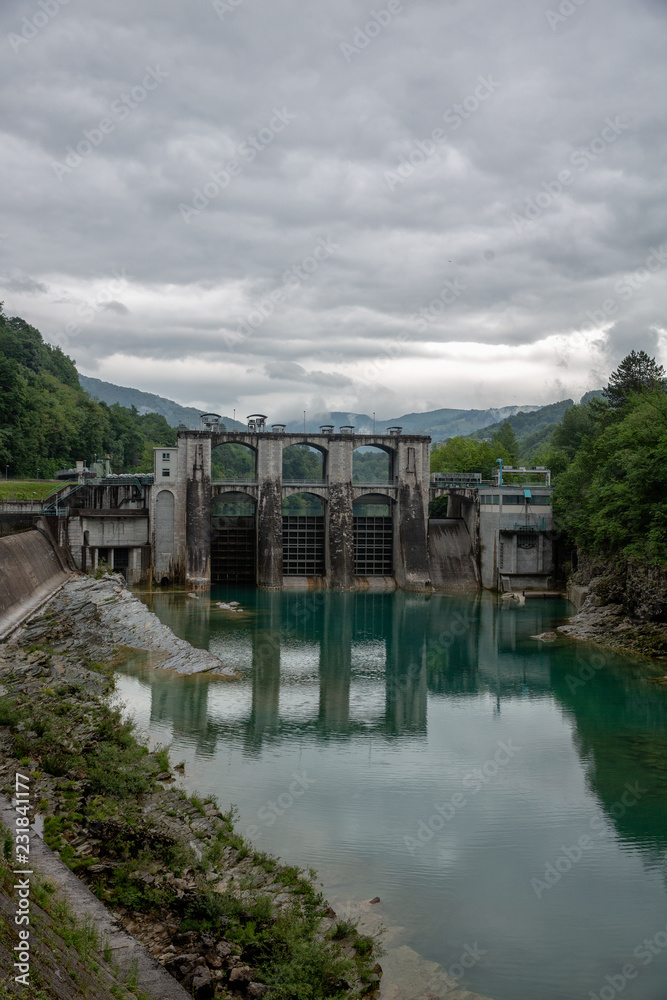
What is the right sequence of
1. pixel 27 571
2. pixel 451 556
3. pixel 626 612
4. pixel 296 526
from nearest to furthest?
pixel 626 612, pixel 27 571, pixel 451 556, pixel 296 526

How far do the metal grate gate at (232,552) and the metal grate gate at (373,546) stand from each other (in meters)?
6.71

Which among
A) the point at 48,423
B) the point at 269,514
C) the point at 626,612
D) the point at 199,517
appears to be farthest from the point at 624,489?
the point at 48,423

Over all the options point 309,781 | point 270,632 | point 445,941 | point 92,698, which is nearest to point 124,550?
point 270,632

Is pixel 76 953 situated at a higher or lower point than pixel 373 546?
lower

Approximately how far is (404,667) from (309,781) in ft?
41.1

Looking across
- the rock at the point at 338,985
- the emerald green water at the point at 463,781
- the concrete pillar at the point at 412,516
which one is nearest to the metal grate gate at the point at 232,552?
the concrete pillar at the point at 412,516

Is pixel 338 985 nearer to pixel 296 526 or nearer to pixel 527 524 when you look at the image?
pixel 527 524

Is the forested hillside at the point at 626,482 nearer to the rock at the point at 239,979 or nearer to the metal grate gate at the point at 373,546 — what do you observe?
the metal grate gate at the point at 373,546

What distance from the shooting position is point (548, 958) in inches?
449

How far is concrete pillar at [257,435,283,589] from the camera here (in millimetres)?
46625

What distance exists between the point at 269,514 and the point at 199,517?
425cm

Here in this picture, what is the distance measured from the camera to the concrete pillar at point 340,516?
155ft

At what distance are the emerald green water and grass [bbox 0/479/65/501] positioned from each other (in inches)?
787

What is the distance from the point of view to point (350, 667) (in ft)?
96.4
